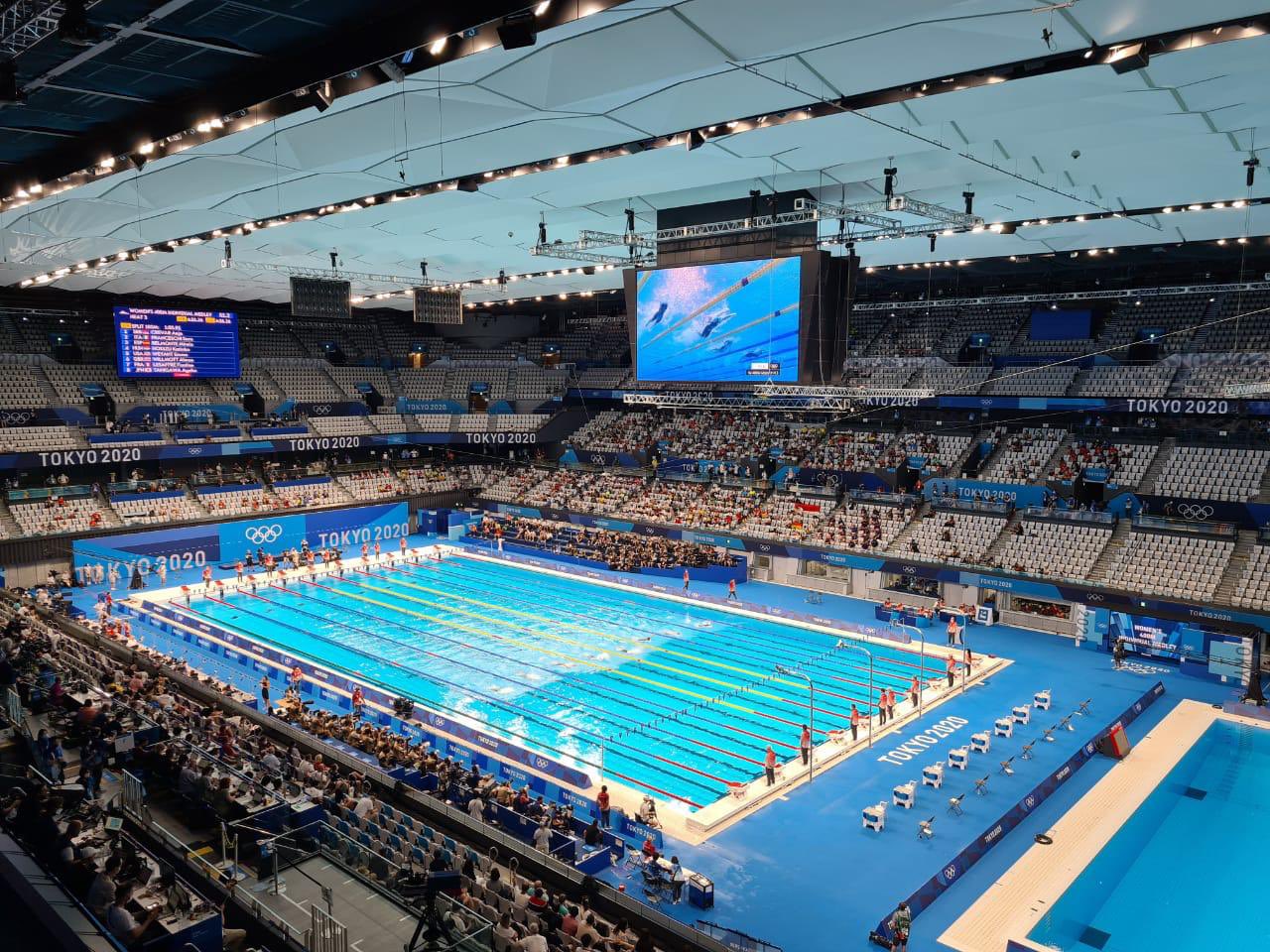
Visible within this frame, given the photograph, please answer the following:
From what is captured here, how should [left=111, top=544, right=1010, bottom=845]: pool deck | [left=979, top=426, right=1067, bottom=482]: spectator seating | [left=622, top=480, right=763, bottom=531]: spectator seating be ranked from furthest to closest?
1. [left=622, top=480, right=763, bottom=531]: spectator seating
2. [left=979, top=426, right=1067, bottom=482]: spectator seating
3. [left=111, top=544, right=1010, bottom=845]: pool deck

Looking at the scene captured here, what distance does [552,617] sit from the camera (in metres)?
27.8

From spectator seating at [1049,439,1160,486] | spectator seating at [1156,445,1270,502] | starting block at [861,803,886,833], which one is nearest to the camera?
starting block at [861,803,886,833]

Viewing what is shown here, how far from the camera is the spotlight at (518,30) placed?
→ 231 inches

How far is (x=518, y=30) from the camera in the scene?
593cm

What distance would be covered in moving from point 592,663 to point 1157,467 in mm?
20634

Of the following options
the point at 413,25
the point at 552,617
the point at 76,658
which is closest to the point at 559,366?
the point at 552,617

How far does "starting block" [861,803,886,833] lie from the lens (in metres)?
14.3

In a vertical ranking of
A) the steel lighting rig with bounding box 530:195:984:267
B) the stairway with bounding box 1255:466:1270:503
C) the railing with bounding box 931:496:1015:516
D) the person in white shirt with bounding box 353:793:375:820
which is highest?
the steel lighting rig with bounding box 530:195:984:267

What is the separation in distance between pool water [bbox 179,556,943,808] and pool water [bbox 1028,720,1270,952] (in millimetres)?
6111

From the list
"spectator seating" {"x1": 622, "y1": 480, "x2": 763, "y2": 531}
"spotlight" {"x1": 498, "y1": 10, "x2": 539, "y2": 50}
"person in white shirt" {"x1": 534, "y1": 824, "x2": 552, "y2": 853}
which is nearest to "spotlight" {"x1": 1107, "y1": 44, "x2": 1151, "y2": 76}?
"spotlight" {"x1": 498, "y1": 10, "x2": 539, "y2": 50}

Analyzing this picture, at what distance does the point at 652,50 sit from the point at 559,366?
4017 cm

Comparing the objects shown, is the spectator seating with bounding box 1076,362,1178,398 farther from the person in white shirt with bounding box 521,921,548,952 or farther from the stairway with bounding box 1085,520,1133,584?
the person in white shirt with bounding box 521,921,548,952

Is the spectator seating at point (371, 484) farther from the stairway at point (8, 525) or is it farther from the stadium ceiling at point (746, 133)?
the stadium ceiling at point (746, 133)

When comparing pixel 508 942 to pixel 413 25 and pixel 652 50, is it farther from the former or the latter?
pixel 652 50
